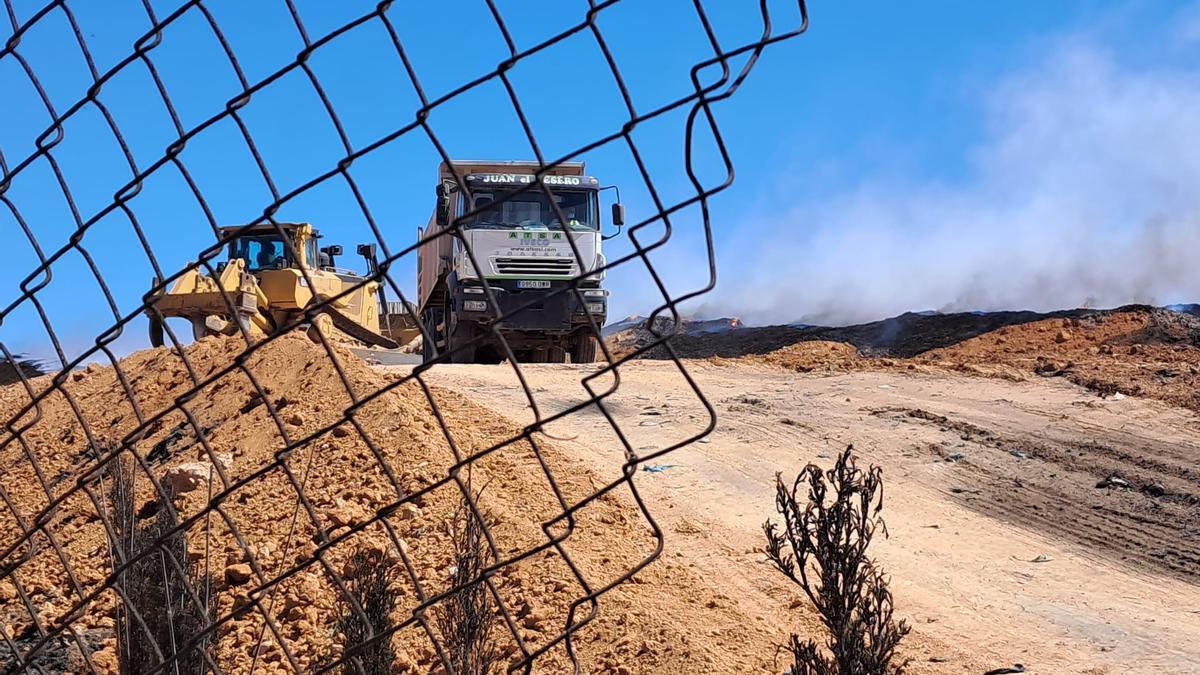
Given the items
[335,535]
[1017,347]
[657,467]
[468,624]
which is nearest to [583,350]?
[1017,347]

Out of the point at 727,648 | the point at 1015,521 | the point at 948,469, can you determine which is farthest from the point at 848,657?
the point at 948,469

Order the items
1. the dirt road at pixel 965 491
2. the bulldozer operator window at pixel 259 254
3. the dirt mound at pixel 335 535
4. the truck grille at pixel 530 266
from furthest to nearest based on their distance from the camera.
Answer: the bulldozer operator window at pixel 259 254 → the truck grille at pixel 530 266 → the dirt road at pixel 965 491 → the dirt mound at pixel 335 535

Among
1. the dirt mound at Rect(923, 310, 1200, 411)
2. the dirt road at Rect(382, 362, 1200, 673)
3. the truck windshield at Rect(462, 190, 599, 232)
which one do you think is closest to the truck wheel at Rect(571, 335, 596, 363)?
the truck windshield at Rect(462, 190, 599, 232)

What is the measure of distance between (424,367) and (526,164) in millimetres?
14184

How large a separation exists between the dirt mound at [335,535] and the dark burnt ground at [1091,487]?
12.8ft

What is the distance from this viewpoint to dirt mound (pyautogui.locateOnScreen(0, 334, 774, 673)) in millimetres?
3898

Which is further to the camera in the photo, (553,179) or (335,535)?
(553,179)

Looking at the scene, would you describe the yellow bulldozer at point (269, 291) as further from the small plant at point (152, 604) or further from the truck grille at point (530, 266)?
the small plant at point (152, 604)

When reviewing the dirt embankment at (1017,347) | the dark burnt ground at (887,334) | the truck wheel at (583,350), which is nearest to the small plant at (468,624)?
the dirt embankment at (1017,347)

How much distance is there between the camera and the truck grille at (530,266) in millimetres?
14414

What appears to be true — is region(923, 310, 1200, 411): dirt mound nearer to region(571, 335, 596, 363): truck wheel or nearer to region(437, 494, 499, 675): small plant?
region(571, 335, 596, 363): truck wheel

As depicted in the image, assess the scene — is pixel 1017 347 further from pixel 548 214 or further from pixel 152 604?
pixel 152 604

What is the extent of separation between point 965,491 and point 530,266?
720 cm

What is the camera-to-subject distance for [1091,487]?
9.12m
